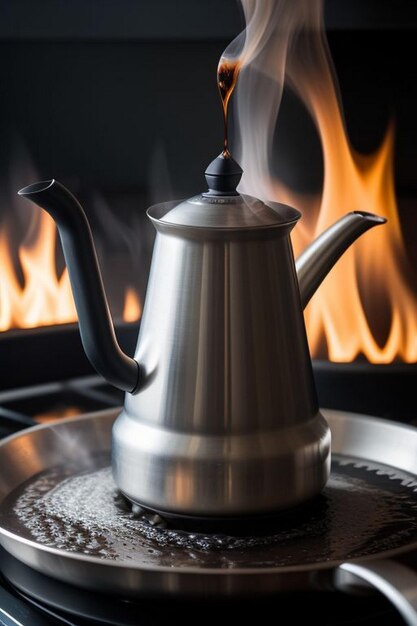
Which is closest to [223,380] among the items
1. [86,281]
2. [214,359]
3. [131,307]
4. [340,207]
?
[214,359]

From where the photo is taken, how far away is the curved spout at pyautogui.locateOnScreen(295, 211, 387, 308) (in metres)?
0.76

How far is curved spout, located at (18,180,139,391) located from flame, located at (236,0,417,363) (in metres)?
0.78

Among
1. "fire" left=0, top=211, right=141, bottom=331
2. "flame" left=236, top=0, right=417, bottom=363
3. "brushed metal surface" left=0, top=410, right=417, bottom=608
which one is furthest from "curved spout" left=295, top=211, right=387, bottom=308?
"fire" left=0, top=211, right=141, bottom=331

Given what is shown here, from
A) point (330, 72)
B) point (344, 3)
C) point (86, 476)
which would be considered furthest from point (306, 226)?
point (86, 476)

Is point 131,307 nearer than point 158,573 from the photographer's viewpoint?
No

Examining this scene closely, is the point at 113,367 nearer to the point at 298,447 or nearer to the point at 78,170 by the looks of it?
the point at 298,447

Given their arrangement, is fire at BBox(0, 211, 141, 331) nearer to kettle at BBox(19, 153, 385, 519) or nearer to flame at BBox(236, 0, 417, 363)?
flame at BBox(236, 0, 417, 363)

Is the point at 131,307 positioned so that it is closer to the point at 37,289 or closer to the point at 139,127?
the point at 37,289

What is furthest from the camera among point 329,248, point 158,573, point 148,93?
point 148,93

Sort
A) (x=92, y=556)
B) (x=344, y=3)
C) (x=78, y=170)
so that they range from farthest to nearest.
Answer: (x=78, y=170)
(x=344, y=3)
(x=92, y=556)

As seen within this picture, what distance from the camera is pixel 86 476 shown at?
0.79 metres

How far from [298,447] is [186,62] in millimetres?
973

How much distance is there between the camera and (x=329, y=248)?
77 cm

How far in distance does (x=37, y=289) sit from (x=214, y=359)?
968mm
